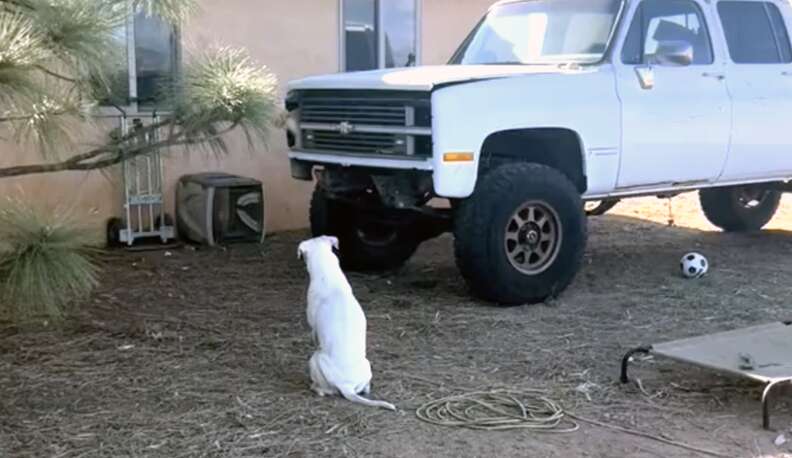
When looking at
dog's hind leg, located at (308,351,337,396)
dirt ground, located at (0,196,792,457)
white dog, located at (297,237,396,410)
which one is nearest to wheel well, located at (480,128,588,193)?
dirt ground, located at (0,196,792,457)

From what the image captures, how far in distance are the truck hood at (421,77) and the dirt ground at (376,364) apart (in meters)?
1.38

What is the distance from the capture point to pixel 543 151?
21.6 ft

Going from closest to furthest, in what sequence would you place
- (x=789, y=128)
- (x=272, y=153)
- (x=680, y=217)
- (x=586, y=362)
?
(x=586, y=362), (x=789, y=128), (x=272, y=153), (x=680, y=217)

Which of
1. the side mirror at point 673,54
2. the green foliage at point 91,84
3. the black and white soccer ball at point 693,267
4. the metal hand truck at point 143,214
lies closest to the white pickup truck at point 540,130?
the side mirror at point 673,54

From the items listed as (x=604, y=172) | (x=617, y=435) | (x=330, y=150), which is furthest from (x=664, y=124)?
(x=617, y=435)

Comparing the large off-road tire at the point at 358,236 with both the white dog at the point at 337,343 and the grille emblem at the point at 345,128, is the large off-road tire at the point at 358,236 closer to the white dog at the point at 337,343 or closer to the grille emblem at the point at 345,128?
the grille emblem at the point at 345,128

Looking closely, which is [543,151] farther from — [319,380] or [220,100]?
[319,380]

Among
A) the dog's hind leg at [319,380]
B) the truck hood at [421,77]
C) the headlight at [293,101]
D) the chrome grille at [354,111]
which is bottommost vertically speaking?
the dog's hind leg at [319,380]

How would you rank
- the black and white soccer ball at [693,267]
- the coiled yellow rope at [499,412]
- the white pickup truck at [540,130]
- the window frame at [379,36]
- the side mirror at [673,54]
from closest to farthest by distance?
the coiled yellow rope at [499,412] < the white pickup truck at [540,130] < the side mirror at [673,54] < the black and white soccer ball at [693,267] < the window frame at [379,36]

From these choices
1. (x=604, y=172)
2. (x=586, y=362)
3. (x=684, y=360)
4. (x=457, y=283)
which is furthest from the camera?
(x=457, y=283)

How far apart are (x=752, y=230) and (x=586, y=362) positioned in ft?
16.5

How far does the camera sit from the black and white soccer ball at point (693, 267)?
716cm

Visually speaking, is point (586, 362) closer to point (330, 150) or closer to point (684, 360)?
point (684, 360)

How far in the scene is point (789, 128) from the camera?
297 inches
